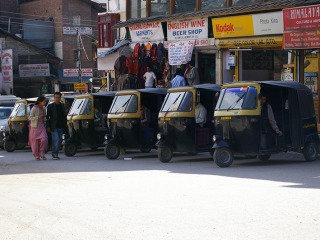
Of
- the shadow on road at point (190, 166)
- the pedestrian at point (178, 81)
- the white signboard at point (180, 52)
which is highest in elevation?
the white signboard at point (180, 52)

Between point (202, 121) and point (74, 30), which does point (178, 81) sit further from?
point (74, 30)

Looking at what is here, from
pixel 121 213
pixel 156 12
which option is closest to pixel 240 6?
pixel 156 12

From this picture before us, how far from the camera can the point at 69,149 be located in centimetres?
2284

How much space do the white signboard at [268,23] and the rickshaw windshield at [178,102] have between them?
7743 millimetres

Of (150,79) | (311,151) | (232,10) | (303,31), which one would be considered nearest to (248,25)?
(232,10)

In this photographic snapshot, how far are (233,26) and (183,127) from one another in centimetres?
1017

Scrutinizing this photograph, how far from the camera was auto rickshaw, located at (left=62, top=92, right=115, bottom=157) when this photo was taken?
22.8m

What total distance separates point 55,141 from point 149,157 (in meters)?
2.69

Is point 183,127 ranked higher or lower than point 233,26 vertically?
lower

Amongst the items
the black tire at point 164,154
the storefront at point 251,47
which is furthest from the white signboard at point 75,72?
the black tire at point 164,154

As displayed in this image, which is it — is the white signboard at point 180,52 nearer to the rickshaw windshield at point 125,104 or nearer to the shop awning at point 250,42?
the shop awning at point 250,42

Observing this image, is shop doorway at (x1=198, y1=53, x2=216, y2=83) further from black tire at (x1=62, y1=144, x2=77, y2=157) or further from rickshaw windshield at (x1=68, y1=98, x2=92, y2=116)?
black tire at (x1=62, y1=144, x2=77, y2=157)

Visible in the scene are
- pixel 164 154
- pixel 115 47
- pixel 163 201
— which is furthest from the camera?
pixel 115 47

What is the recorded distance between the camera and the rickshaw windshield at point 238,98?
1708cm
